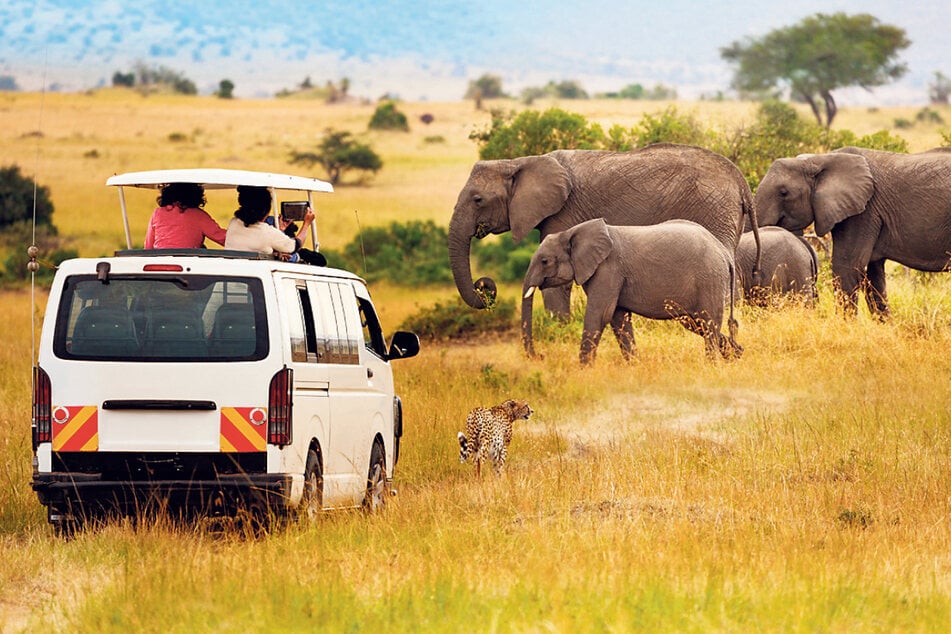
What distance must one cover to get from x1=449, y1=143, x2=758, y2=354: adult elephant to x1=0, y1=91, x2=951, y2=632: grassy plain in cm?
124

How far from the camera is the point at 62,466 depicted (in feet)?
→ 27.7

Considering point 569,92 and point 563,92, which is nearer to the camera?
point 569,92

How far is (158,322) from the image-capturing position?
27.8 ft

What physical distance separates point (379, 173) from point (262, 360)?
2499 inches

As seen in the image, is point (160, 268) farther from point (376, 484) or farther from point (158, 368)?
point (376, 484)

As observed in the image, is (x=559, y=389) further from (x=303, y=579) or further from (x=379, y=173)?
(x=379, y=173)

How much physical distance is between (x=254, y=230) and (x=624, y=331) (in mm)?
8294

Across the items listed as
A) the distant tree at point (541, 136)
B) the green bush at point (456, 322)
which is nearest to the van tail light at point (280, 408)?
the green bush at point (456, 322)

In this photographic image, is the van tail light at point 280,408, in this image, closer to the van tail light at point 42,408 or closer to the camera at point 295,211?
the van tail light at point 42,408

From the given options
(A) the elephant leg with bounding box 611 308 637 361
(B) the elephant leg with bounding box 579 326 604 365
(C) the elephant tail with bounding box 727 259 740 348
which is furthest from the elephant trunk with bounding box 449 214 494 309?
(C) the elephant tail with bounding box 727 259 740 348

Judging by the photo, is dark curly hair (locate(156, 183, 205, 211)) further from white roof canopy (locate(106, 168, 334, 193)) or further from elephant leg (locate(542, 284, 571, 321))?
elephant leg (locate(542, 284, 571, 321))

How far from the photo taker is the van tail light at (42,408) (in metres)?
8.44

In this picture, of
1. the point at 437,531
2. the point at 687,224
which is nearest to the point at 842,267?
the point at 687,224

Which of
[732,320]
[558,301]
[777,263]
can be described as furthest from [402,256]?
[732,320]
